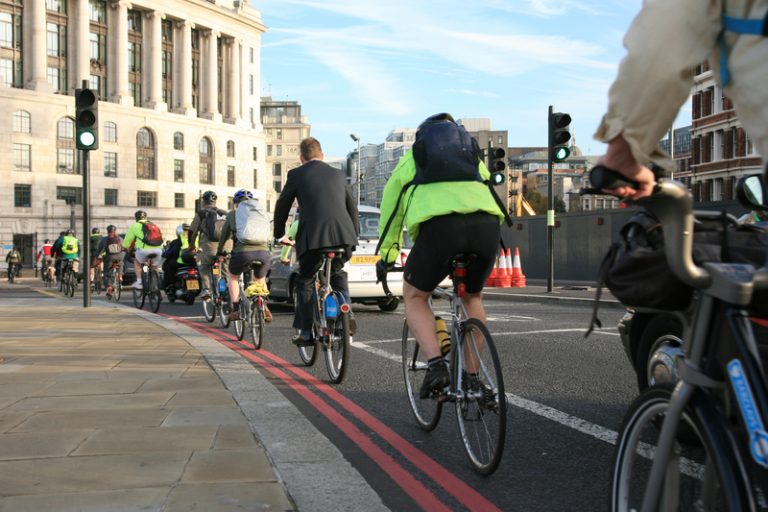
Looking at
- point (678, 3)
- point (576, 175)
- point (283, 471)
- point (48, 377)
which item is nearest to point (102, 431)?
point (283, 471)

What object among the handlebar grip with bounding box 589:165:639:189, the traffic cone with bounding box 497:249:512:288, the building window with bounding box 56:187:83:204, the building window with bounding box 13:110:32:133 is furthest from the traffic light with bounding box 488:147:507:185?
the building window with bounding box 13:110:32:133

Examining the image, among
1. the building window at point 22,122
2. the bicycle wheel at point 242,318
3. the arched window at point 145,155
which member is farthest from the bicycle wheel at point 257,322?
the arched window at point 145,155

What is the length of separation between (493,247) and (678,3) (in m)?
2.47

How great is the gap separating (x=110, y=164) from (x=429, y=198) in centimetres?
7662

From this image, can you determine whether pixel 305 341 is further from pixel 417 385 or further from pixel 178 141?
pixel 178 141

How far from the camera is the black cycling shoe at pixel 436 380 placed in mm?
3980

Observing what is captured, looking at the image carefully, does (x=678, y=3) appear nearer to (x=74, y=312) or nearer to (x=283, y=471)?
(x=283, y=471)

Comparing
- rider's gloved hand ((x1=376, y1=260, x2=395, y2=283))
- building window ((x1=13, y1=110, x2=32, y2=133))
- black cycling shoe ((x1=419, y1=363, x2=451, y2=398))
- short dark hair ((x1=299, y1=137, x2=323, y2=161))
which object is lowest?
black cycling shoe ((x1=419, y1=363, x2=451, y2=398))

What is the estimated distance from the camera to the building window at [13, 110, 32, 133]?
2687 inches

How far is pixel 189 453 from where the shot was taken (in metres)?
3.83

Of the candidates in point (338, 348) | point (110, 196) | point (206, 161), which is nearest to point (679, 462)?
point (338, 348)

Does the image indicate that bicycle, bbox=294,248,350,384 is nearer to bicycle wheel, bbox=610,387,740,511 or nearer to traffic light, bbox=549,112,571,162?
bicycle wheel, bbox=610,387,740,511

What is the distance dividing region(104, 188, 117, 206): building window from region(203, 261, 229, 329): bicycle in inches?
2637

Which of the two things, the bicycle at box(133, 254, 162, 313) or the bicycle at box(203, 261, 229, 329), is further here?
the bicycle at box(133, 254, 162, 313)
